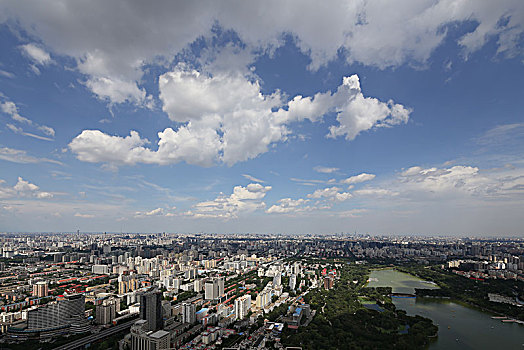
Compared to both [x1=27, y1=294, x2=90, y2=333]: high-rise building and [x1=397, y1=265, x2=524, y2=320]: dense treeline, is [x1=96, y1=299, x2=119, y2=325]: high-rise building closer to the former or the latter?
[x1=27, y1=294, x2=90, y2=333]: high-rise building

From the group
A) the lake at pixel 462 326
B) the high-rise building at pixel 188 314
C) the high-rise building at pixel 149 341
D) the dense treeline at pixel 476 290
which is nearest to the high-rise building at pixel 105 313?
the high-rise building at pixel 188 314

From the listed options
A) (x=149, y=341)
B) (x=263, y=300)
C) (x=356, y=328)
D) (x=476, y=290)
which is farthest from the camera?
(x=476, y=290)

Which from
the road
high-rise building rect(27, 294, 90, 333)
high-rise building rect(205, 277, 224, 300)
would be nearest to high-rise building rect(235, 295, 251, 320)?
high-rise building rect(205, 277, 224, 300)

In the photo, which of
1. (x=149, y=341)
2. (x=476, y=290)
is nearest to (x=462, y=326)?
(x=476, y=290)

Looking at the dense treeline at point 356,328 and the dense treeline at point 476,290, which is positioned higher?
the dense treeline at point 356,328

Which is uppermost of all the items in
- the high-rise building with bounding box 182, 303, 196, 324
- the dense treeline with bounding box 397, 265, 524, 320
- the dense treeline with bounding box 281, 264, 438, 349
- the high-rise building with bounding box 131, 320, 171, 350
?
the high-rise building with bounding box 131, 320, 171, 350

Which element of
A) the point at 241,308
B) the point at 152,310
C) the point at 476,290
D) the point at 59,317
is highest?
the point at 152,310

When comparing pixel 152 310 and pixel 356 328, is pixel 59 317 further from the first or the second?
pixel 356 328

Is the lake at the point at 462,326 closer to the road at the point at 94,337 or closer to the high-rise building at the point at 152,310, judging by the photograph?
the high-rise building at the point at 152,310
